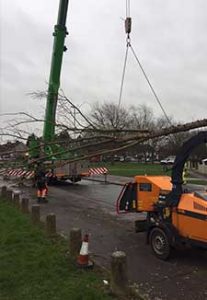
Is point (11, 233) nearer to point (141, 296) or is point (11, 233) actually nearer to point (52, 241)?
point (52, 241)

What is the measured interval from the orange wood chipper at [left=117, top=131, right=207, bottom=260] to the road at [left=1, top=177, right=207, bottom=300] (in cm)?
43

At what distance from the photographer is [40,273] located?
7016mm

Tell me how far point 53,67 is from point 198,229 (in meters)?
14.1

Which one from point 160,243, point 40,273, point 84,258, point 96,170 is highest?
point 96,170

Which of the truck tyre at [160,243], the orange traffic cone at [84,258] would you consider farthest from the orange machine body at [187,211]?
the orange traffic cone at [84,258]

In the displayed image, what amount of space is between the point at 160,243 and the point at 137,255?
1.86 feet

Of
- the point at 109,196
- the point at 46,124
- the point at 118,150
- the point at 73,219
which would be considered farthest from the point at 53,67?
the point at 118,150

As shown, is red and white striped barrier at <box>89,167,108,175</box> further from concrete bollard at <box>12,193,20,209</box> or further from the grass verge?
the grass verge

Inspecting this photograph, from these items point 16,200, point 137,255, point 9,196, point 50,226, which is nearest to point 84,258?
point 137,255

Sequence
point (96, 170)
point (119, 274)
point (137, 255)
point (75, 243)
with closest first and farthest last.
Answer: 1. point (119, 274)
2. point (75, 243)
3. point (137, 255)
4. point (96, 170)

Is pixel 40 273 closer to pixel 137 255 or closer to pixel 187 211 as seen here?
pixel 137 255

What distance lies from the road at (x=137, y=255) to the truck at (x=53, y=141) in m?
1.73

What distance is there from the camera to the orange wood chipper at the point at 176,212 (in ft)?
24.9

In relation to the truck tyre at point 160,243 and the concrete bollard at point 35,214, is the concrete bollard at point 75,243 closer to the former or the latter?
the truck tyre at point 160,243
